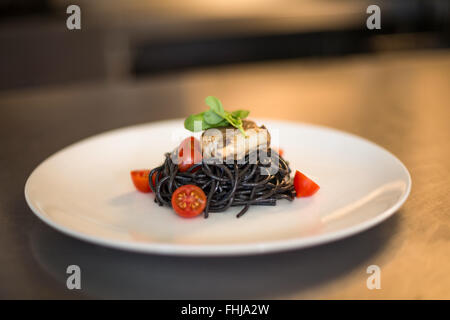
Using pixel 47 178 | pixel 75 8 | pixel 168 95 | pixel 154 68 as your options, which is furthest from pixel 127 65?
pixel 47 178

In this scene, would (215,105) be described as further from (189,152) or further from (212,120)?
(189,152)

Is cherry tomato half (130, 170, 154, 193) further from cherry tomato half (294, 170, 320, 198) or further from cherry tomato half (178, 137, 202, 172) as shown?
cherry tomato half (294, 170, 320, 198)

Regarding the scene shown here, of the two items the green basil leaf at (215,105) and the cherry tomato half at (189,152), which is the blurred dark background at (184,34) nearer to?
the cherry tomato half at (189,152)

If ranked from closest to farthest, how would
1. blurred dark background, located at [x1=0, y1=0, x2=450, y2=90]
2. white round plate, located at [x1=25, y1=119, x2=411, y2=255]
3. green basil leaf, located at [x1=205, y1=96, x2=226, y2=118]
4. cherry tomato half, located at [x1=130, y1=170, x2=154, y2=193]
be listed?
white round plate, located at [x1=25, y1=119, x2=411, y2=255]
green basil leaf, located at [x1=205, y1=96, x2=226, y2=118]
cherry tomato half, located at [x1=130, y1=170, x2=154, y2=193]
blurred dark background, located at [x1=0, y1=0, x2=450, y2=90]

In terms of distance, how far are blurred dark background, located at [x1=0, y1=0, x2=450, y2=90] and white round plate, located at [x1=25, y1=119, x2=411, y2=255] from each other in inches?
137

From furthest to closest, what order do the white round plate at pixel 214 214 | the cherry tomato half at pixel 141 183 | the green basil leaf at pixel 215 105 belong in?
the cherry tomato half at pixel 141 183 < the green basil leaf at pixel 215 105 < the white round plate at pixel 214 214

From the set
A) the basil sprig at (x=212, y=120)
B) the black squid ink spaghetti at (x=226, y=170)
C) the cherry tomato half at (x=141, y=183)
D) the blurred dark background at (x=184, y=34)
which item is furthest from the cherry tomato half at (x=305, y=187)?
the blurred dark background at (x=184, y=34)

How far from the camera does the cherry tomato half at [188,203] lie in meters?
1.56

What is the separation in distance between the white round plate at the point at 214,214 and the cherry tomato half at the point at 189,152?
0.20m

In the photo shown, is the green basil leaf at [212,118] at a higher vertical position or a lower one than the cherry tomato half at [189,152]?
higher

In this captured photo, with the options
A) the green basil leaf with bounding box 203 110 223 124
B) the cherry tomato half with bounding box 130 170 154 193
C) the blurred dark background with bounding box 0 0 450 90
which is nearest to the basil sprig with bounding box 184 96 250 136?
the green basil leaf with bounding box 203 110 223 124

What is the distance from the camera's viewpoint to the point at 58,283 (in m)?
1.30

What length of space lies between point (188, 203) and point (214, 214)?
0.34ft

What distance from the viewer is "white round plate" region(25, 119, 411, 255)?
1.34 m
